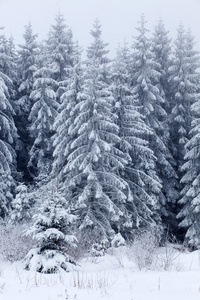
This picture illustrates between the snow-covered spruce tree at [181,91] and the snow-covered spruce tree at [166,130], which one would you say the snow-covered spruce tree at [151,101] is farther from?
the snow-covered spruce tree at [181,91]

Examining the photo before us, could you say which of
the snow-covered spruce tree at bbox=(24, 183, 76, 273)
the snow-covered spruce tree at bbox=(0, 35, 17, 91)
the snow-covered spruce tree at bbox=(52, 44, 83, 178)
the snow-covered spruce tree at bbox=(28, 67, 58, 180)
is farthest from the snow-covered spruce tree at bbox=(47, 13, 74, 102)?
the snow-covered spruce tree at bbox=(24, 183, 76, 273)

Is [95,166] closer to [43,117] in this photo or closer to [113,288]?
[43,117]

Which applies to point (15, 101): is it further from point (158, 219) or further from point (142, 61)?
point (158, 219)

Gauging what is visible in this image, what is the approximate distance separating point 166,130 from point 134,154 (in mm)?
4489

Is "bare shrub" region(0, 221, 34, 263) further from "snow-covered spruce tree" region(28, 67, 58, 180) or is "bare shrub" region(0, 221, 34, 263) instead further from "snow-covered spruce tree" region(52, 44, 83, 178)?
"snow-covered spruce tree" region(28, 67, 58, 180)

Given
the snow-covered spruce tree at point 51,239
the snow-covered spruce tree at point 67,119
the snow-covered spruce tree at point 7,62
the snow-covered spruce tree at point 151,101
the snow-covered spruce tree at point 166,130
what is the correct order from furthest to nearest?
the snow-covered spruce tree at point 7,62 < the snow-covered spruce tree at point 166,130 < the snow-covered spruce tree at point 151,101 < the snow-covered spruce tree at point 67,119 < the snow-covered spruce tree at point 51,239

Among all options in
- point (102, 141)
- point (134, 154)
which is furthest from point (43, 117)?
point (102, 141)

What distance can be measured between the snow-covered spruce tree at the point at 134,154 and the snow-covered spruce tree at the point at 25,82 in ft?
28.4

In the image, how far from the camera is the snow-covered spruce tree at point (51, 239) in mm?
9920

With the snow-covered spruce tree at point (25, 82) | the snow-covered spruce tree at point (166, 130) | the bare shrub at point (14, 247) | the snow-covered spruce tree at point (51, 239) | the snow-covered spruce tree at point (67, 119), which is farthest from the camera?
the snow-covered spruce tree at point (25, 82)

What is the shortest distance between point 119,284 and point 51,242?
12.7 feet

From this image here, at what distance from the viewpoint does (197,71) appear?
2638cm

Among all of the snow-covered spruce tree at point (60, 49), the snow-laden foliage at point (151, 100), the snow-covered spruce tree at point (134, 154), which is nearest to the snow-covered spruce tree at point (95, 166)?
the snow-covered spruce tree at point (134, 154)

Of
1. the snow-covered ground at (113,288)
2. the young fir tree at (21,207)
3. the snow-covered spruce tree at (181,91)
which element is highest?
the snow-covered spruce tree at (181,91)
